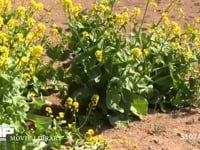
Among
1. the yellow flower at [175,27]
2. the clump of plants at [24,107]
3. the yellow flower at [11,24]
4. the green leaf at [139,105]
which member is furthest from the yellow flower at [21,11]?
the yellow flower at [175,27]

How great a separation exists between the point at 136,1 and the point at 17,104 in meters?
4.89

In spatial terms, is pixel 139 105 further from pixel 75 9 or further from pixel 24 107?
pixel 24 107

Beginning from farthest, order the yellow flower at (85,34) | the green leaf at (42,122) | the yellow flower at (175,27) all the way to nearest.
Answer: the yellow flower at (175,27) < the yellow flower at (85,34) < the green leaf at (42,122)

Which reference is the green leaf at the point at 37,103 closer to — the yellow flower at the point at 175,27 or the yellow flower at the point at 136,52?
the yellow flower at the point at 136,52

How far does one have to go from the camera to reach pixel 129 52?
4914 millimetres

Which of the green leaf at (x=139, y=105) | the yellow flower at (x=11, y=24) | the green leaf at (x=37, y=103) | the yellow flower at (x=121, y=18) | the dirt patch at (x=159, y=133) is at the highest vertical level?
the yellow flower at (x=121, y=18)

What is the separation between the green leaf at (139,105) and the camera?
4977 mm

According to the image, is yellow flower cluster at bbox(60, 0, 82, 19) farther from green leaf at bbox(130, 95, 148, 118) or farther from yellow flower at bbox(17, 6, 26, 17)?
green leaf at bbox(130, 95, 148, 118)

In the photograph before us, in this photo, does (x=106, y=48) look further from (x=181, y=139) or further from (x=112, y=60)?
Result: (x=181, y=139)

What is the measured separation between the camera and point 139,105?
16.4ft

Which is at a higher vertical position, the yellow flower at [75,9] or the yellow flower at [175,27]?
the yellow flower at [75,9]

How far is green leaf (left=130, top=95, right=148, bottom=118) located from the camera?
4.98 m

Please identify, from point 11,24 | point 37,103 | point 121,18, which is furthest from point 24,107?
point 121,18

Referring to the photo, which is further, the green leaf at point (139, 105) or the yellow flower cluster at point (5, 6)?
the green leaf at point (139, 105)
